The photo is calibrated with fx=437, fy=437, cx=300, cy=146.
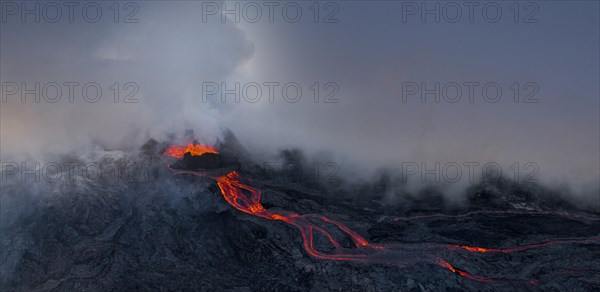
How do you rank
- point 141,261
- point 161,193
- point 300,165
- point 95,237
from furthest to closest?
point 300,165
point 161,193
point 95,237
point 141,261

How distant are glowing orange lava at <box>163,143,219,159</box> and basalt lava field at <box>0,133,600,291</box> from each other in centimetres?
271

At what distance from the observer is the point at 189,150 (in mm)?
50781

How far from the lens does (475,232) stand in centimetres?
3762

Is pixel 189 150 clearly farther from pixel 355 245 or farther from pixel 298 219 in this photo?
pixel 355 245

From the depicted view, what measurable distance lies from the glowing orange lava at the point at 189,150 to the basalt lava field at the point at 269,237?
2.71 metres

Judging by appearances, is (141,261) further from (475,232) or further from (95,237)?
(475,232)

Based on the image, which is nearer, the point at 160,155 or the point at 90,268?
the point at 90,268

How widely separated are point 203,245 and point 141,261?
4619mm

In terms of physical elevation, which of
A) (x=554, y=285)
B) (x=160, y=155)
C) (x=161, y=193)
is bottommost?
(x=554, y=285)

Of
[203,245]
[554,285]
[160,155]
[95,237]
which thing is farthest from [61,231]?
[554,285]

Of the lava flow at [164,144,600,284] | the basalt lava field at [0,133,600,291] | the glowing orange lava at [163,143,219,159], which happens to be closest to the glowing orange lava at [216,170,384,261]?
the lava flow at [164,144,600,284]

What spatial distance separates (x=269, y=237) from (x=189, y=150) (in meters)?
20.0

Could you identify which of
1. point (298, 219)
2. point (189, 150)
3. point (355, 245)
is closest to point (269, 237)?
point (298, 219)

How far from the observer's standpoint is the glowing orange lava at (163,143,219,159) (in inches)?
1938
